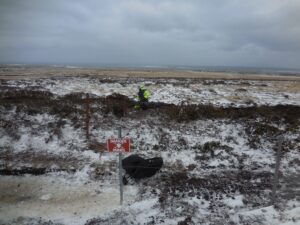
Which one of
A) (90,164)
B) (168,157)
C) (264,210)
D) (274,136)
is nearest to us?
(264,210)

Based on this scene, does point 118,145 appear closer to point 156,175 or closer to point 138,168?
point 138,168

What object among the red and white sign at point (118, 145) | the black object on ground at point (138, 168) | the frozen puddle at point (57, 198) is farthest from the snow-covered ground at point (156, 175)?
the red and white sign at point (118, 145)

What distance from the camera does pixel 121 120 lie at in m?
13.0

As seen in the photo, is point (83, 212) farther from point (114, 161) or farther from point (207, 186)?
point (207, 186)

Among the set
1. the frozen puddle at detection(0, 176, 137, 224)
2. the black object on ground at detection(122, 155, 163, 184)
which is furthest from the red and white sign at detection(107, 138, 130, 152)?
the black object on ground at detection(122, 155, 163, 184)

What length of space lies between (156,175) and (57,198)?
9.43ft

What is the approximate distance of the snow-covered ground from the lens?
6.41m

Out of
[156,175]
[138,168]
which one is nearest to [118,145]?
[138,168]

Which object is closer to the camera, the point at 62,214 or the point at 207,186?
the point at 62,214

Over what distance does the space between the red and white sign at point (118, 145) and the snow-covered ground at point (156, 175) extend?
1414 mm

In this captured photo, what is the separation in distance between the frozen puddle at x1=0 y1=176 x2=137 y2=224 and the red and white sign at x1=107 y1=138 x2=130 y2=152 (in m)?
1.41

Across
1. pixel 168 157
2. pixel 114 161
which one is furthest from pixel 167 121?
pixel 114 161

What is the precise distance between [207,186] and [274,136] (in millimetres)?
5272

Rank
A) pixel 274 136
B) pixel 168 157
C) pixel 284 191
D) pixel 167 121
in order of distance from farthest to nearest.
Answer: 1. pixel 167 121
2. pixel 274 136
3. pixel 168 157
4. pixel 284 191
